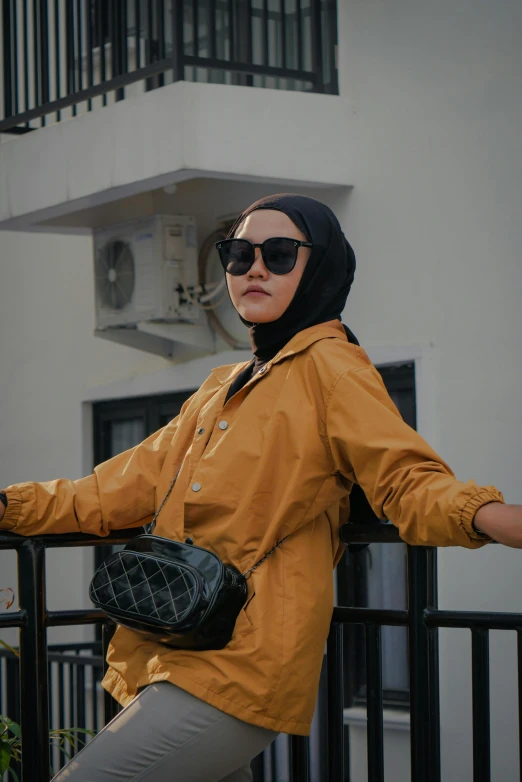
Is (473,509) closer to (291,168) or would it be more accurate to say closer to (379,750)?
(379,750)

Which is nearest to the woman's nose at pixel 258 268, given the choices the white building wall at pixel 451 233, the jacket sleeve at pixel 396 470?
the jacket sleeve at pixel 396 470

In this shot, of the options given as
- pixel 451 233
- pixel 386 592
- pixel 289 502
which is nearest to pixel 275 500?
pixel 289 502

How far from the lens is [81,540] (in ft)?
8.93

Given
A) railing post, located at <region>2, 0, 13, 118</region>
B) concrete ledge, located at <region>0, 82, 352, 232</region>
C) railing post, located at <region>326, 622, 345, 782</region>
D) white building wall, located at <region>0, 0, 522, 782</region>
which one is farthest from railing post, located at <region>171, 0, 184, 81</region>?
railing post, located at <region>326, 622, 345, 782</region>

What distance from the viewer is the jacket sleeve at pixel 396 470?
201cm

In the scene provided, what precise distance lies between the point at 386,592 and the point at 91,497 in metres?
3.50

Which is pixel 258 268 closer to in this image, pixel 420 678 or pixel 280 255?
pixel 280 255

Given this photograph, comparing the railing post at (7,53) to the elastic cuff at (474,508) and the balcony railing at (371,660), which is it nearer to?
the balcony railing at (371,660)

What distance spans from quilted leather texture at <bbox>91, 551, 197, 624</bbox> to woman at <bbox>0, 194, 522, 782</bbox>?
10 centimetres

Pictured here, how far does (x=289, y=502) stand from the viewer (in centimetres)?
224

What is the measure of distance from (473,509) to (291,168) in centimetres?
396

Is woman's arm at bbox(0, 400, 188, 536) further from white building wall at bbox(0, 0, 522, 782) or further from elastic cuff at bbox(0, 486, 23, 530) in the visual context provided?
white building wall at bbox(0, 0, 522, 782)

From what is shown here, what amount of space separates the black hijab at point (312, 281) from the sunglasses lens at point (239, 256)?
89mm

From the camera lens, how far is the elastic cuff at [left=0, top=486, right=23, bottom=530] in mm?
2604
